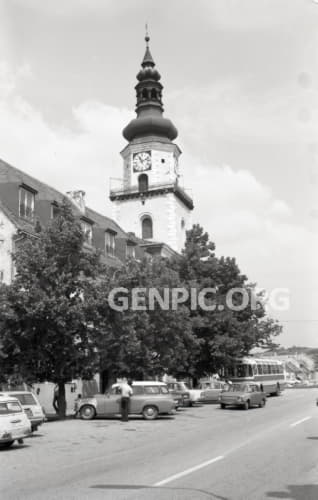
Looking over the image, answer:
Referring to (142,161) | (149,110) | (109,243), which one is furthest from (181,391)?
(149,110)

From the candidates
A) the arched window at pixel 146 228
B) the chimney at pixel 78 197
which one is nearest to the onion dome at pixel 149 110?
the arched window at pixel 146 228

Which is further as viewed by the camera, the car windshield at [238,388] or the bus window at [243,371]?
the bus window at [243,371]

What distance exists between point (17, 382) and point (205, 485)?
1909 cm

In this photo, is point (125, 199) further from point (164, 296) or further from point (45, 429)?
point (45, 429)

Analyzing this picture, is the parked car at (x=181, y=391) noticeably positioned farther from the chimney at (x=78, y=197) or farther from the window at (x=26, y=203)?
the chimney at (x=78, y=197)

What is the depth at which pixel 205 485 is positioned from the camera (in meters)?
9.26

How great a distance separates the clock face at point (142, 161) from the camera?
68625 millimetres

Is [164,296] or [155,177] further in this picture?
[155,177]

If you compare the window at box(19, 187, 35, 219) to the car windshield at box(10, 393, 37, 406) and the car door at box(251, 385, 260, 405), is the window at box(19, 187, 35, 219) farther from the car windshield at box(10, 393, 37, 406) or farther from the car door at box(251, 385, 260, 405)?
the car windshield at box(10, 393, 37, 406)

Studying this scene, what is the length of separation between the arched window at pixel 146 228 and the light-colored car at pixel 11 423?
172 ft

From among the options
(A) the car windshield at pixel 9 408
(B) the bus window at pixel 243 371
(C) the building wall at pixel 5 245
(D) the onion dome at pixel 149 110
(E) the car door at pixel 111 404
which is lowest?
(E) the car door at pixel 111 404

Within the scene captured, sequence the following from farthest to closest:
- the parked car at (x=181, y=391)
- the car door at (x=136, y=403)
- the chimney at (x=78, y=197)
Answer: the chimney at (x=78, y=197) → the parked car at (x=181, y=391) → the car door at (x=136, y=403)

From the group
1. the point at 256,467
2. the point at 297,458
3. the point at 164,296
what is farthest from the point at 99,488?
the point at 164,296

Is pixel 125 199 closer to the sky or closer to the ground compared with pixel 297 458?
closer to the sky
